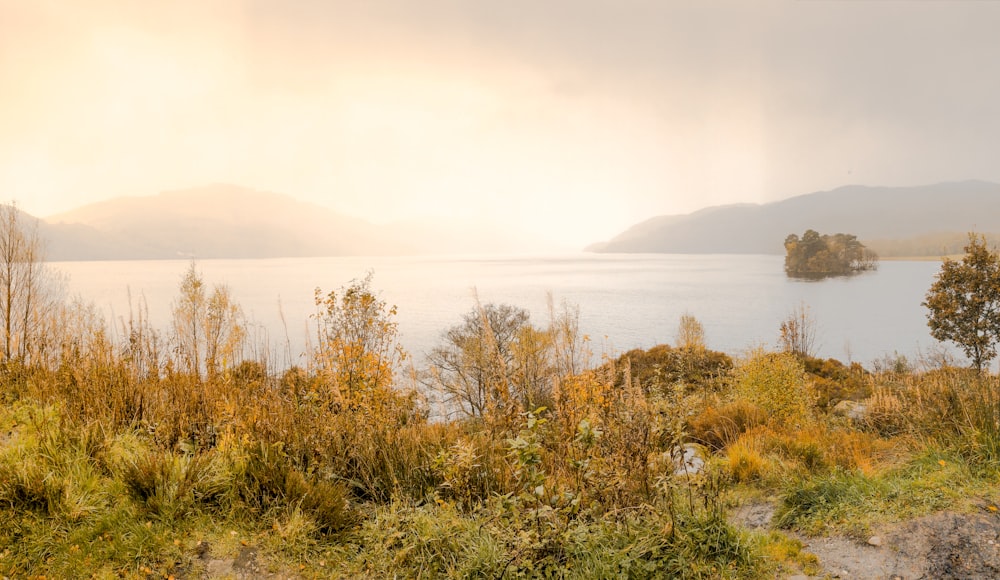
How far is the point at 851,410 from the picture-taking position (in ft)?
39.8

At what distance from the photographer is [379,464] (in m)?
4.41

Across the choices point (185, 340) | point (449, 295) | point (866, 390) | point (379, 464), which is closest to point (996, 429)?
point (379, 464)

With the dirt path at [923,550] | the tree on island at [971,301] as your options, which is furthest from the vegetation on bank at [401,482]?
the tree on island at [971,301]


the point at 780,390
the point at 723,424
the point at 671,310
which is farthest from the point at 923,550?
the point at 671,310

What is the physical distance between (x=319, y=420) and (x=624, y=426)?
2.89 meters

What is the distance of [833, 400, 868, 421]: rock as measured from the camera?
36.5ft

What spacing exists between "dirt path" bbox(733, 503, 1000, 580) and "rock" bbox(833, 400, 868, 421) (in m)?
8.08

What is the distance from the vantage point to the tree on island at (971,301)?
84.7 feet

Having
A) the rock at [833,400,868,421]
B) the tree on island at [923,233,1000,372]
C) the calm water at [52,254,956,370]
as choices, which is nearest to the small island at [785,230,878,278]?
the calm water at [52,254,956,370]

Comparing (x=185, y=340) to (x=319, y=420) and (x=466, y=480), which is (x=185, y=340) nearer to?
(x=319, y=420)

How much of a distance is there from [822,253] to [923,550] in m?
97.7

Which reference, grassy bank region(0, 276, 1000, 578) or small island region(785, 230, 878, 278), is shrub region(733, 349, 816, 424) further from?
small island region(785, 230, 878, 278)

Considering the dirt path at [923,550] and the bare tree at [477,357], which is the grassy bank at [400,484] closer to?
the dirt path at [923,550]

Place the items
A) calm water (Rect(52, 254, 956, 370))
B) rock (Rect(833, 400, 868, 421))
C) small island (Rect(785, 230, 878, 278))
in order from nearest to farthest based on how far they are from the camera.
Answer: rock (Rect(833, 400, 868, 421))
calm water (Rect(52, 254, 956, 370))
small island (Rect(785, 230, 878, 278))
